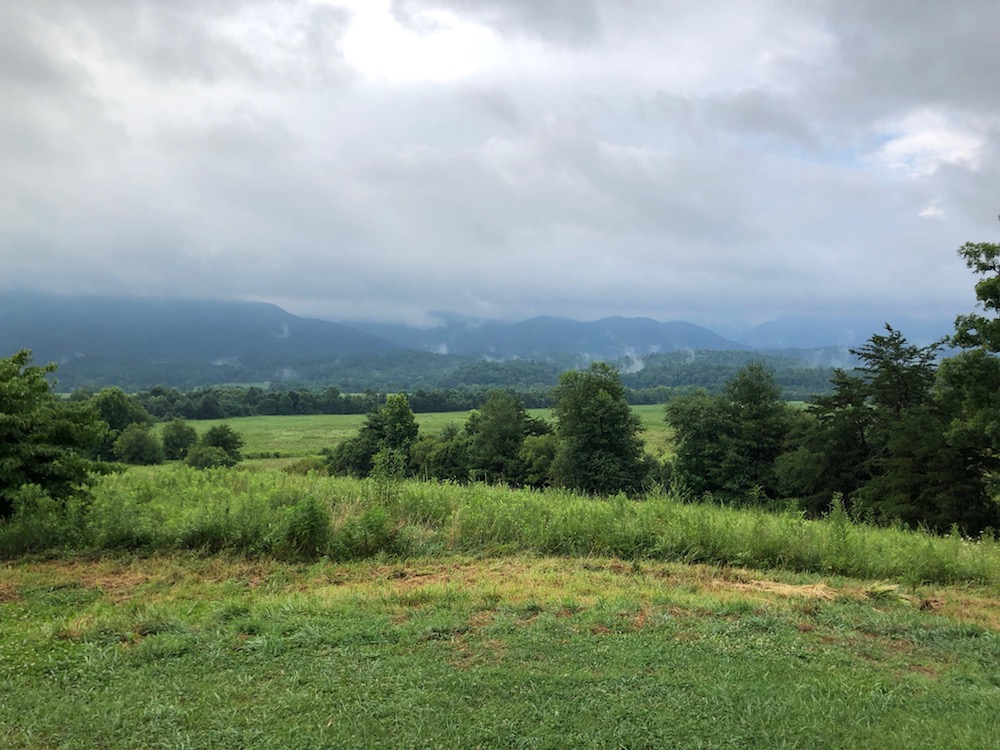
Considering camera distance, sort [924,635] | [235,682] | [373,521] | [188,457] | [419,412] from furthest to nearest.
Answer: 1. [419,412]
2. [188,457]
3. [373,521]
4. [924,635]
5. [235,682]

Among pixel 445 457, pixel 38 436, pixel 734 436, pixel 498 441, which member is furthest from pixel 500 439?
pixel 38 436

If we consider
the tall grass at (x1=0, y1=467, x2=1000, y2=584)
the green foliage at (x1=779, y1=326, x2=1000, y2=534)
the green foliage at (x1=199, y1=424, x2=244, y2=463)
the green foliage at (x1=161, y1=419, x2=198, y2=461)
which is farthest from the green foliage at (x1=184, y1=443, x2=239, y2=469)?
the tall grass at (x1=0, y1=467, x2=1000, y2=584)

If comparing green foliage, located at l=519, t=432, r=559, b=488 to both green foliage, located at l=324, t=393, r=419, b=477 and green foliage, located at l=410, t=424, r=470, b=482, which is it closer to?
green foliage, located at l=410, t=424, r=470, b=482

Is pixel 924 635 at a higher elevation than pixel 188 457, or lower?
higher

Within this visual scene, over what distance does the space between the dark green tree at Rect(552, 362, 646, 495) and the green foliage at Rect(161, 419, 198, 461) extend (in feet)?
158

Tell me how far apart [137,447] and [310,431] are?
31.1 meters

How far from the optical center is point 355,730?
141 inches

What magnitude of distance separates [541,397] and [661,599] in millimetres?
131031

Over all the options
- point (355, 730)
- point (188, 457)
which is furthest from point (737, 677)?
point (188, 457)

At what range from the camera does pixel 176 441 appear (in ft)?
233

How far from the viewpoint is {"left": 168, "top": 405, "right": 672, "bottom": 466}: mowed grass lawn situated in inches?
2781

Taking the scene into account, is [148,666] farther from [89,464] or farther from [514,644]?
[89,464]

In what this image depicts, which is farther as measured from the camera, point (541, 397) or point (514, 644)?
point (541, 397)

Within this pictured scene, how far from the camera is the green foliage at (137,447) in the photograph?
207 ft
